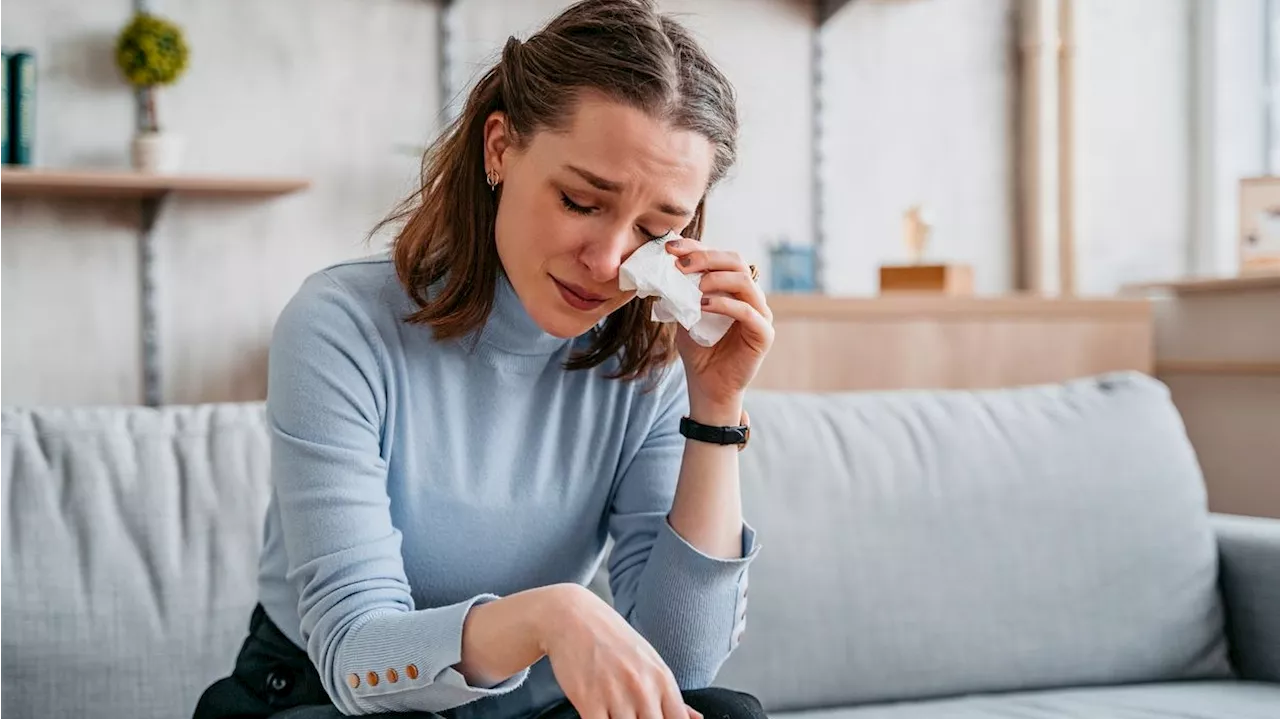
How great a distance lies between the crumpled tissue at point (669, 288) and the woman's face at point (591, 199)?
0.01 m

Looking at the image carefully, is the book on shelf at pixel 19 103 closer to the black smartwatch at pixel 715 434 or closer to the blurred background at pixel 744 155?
the blurred background at pixel 744 155

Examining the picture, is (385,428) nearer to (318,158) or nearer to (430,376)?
(430,376)

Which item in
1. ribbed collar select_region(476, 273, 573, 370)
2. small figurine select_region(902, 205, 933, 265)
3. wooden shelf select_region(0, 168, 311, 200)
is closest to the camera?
ribbed collar select_region(476, 273, 573, 370)

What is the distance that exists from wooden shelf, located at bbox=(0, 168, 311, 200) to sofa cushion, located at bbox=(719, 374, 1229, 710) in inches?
48.5

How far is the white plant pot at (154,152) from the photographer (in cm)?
240

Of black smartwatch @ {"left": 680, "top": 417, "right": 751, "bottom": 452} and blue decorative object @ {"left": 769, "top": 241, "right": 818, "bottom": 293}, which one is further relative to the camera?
blue decorative object @ {"left": 769, "top": 241, "right": 818, "bottom": 293}

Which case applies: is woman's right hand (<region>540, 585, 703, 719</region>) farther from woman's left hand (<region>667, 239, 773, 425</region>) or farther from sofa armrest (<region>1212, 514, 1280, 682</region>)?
sofa armrest (<region>1212, 514, 1280, 682</region>)

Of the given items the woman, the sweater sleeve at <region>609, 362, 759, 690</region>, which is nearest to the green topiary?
the woman

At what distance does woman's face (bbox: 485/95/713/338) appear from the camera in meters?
1.00

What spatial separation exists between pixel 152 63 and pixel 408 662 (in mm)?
1859

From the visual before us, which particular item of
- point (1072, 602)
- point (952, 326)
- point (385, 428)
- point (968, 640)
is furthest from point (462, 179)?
point (952, 326)

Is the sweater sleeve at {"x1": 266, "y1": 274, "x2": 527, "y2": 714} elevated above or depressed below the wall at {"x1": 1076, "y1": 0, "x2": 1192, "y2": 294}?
below

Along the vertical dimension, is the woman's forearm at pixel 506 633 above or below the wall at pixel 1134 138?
below

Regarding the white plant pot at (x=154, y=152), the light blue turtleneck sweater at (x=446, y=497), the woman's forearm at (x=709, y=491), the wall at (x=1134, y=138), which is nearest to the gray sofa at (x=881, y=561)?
the light blue turtleneck sweater at (x=446, y=497)
